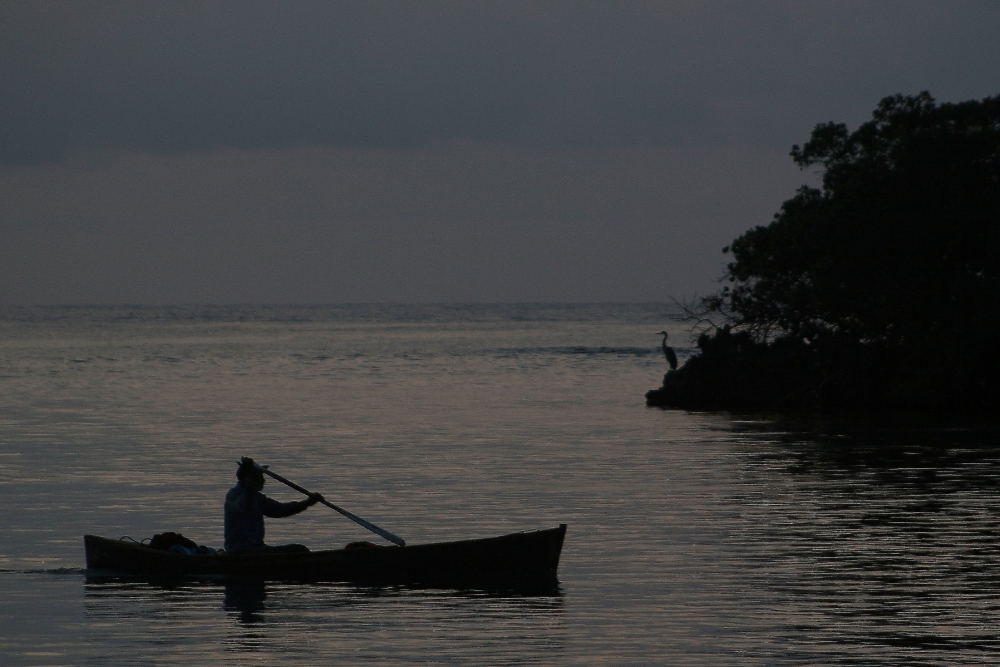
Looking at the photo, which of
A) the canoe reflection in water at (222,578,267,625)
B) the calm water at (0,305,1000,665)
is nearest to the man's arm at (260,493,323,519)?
the canoe reflection in water at (222,578,267,625)

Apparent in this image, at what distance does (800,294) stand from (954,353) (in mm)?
4439

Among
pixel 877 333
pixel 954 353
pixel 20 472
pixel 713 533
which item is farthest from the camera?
pixel 877 333

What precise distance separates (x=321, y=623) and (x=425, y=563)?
2.23 m

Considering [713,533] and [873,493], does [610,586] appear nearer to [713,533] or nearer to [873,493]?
[713,533]

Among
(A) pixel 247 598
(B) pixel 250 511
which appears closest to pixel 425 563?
(A) pixel 247 598

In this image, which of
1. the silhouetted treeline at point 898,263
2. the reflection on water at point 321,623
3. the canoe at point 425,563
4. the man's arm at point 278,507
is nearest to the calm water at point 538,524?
the reflection on water at point 321,623

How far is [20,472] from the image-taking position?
2755 centimetres

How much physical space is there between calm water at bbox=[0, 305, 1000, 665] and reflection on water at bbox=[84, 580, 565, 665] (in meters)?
0.05

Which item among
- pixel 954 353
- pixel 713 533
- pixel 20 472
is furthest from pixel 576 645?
pixel 954 353

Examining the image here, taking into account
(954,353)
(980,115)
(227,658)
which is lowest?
(227,658)

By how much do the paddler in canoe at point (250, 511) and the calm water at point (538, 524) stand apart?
0.80 metres

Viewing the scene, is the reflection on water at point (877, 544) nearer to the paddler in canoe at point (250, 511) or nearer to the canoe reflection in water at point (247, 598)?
the canoe reflection in water at point (247, 598)

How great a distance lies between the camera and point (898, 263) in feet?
128

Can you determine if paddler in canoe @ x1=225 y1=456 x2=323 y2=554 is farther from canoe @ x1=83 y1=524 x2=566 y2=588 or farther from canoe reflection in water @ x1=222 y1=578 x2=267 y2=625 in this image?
canoe reflection in water @ x1=222 y1=578 x2=267 y2=625
